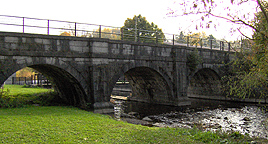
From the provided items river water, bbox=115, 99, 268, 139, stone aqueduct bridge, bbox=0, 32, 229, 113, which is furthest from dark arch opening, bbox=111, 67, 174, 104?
river water, bbox=115, 99, 268, 139

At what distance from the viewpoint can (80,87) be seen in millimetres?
14930

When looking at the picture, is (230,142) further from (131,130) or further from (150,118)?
(150,118)

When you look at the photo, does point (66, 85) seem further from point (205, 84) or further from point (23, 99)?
point (205, 84)

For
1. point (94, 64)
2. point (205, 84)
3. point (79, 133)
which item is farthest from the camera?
point (205, 84)

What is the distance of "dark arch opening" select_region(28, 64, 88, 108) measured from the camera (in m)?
14.9

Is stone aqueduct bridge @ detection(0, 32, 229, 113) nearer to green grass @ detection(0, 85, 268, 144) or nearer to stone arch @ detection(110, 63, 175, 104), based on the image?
stone arch @ detection(110, 63, 175, 104)

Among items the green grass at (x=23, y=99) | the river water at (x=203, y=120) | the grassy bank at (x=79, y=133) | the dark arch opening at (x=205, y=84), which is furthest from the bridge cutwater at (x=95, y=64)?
the dark arch opening at (x=205, y=84)

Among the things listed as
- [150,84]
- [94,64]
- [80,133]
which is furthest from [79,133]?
[150,84]

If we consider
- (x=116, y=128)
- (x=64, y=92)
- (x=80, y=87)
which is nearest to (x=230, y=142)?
(x=116, y=128)

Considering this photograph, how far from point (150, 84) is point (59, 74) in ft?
31.6

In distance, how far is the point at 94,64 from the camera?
14.9 metres

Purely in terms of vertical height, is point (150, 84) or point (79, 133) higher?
point (150, 84)

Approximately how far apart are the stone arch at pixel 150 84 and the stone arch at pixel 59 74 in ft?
13.9

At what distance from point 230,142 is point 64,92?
11654 millimetres
